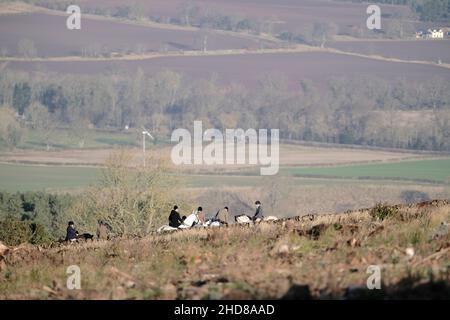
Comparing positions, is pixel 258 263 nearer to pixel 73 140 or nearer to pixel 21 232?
pixel 21 232

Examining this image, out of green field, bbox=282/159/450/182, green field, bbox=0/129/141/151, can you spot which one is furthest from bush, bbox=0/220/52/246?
green field, bbox=0/129/141/151

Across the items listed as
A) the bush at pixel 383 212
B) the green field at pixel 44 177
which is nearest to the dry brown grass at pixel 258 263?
the bush at pixel 383 212

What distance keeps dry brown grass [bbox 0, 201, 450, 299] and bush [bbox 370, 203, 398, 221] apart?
17cm

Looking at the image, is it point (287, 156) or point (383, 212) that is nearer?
point (383, 212)

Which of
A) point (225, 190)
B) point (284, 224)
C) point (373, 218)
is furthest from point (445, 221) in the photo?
point (225, 190)

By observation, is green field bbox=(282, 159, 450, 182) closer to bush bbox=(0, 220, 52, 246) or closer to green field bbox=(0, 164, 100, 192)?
green field bbox=(0, 164, 100, 192)

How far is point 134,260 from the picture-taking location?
21.0 m

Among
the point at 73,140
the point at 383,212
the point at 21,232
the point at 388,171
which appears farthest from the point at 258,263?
the point at 73,140

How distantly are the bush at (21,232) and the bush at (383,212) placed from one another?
58.1ft

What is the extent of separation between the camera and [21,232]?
45656 mm

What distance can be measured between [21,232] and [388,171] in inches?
3120

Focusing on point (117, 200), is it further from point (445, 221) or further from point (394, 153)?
point (394, 153)

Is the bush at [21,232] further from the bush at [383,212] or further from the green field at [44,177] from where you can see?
the green field at [44,177]
